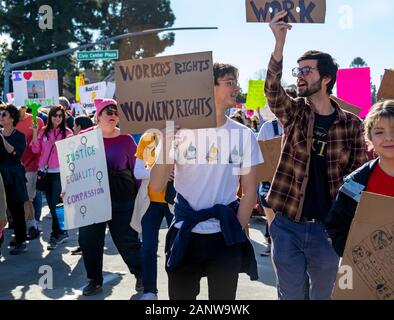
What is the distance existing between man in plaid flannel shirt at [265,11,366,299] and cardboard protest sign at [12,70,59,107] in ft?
27.7

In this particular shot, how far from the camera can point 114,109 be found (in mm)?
4910

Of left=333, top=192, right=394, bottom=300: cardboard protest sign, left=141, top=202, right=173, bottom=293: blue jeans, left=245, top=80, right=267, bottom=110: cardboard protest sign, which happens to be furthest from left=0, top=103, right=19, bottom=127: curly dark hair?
left=333, top=192, right=394, bottom=300: cardboard protest sign

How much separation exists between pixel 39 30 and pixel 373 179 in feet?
115

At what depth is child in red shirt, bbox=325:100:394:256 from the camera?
2.57 metres

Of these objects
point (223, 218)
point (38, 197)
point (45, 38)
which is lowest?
point (38, 197)

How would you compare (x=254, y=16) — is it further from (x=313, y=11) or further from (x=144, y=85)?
(x=144, y=85)

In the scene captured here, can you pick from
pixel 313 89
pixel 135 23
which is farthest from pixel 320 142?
pixel 135 23

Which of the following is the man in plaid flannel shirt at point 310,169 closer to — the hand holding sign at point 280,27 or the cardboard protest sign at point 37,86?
the hand holding sign at point 280,27

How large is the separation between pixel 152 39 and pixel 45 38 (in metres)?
9.92

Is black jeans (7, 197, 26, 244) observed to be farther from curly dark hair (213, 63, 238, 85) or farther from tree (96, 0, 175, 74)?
tree (96, 0, 175, 74)

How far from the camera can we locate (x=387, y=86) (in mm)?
3596

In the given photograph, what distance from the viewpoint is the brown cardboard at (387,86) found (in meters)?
3.58

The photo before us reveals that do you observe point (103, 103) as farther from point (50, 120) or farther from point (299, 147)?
point (50, 120)

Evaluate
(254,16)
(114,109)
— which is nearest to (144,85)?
(254,16)
